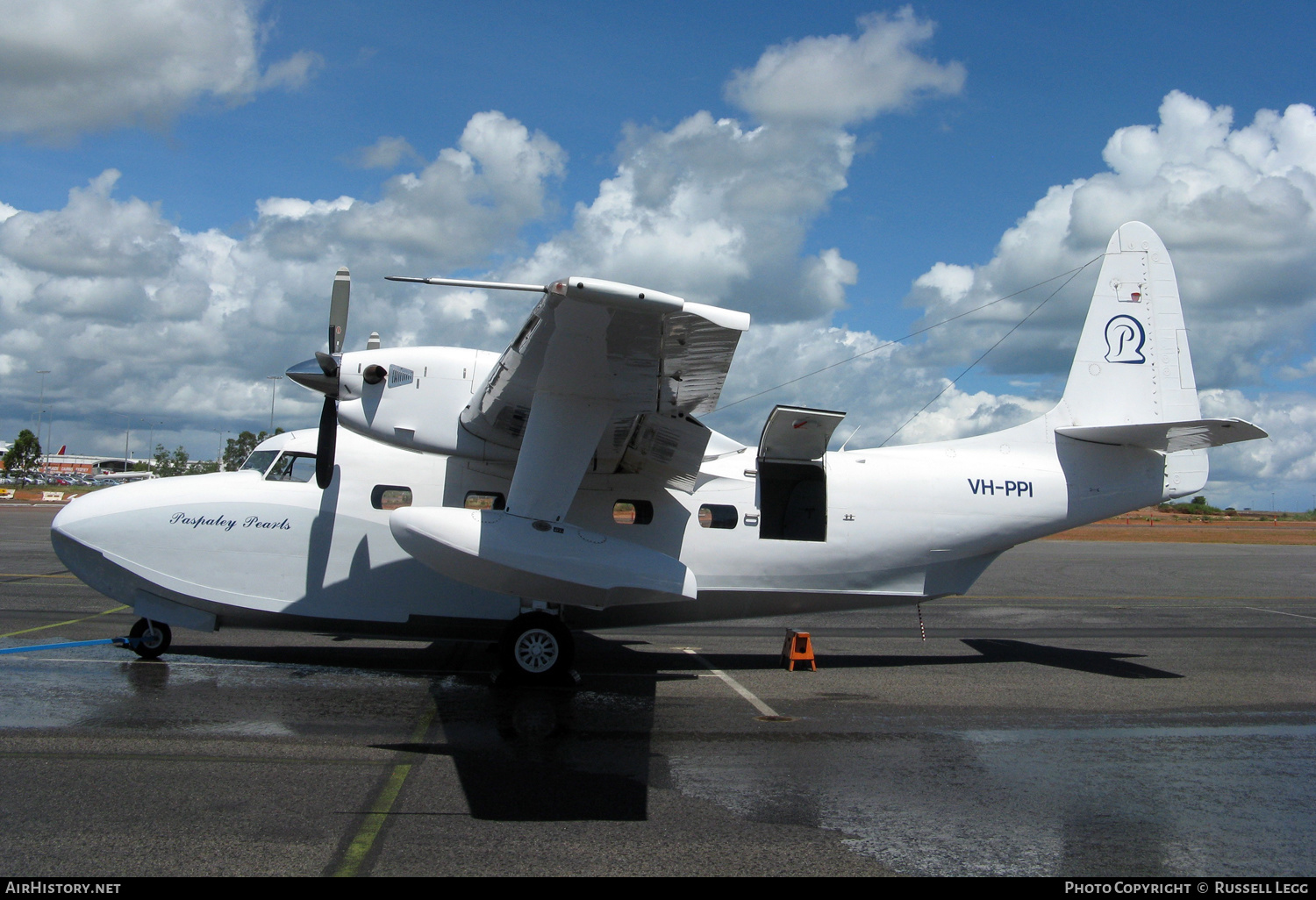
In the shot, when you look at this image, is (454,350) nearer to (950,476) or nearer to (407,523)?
(407,523)

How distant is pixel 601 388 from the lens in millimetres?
7633

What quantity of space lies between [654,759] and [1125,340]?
8.02 m

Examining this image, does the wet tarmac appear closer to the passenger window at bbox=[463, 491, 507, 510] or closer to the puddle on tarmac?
the puddle on tarmac

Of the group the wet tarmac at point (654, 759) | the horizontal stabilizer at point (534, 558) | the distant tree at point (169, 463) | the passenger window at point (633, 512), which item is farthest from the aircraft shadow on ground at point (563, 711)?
the distant tree at point (169, 463)

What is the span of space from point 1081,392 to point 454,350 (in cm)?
754

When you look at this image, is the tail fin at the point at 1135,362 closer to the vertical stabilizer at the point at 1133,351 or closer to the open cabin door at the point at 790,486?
the vertical stabilizer at the point at 1133,351

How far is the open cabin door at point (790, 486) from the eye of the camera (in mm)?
9883

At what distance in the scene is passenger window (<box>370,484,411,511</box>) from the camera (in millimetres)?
9547

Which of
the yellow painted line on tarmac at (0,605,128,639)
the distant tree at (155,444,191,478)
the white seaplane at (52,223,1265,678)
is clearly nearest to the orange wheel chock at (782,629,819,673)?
the white seaplane at (52,223,1265,678)

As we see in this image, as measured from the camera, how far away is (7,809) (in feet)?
16.3

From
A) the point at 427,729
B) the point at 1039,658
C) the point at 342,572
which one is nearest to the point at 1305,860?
the point at 427,729

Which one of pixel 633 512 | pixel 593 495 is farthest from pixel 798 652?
pixel 593 495

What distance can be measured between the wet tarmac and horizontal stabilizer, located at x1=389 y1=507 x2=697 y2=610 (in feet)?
3.50

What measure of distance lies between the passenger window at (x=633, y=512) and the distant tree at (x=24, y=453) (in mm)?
113718
